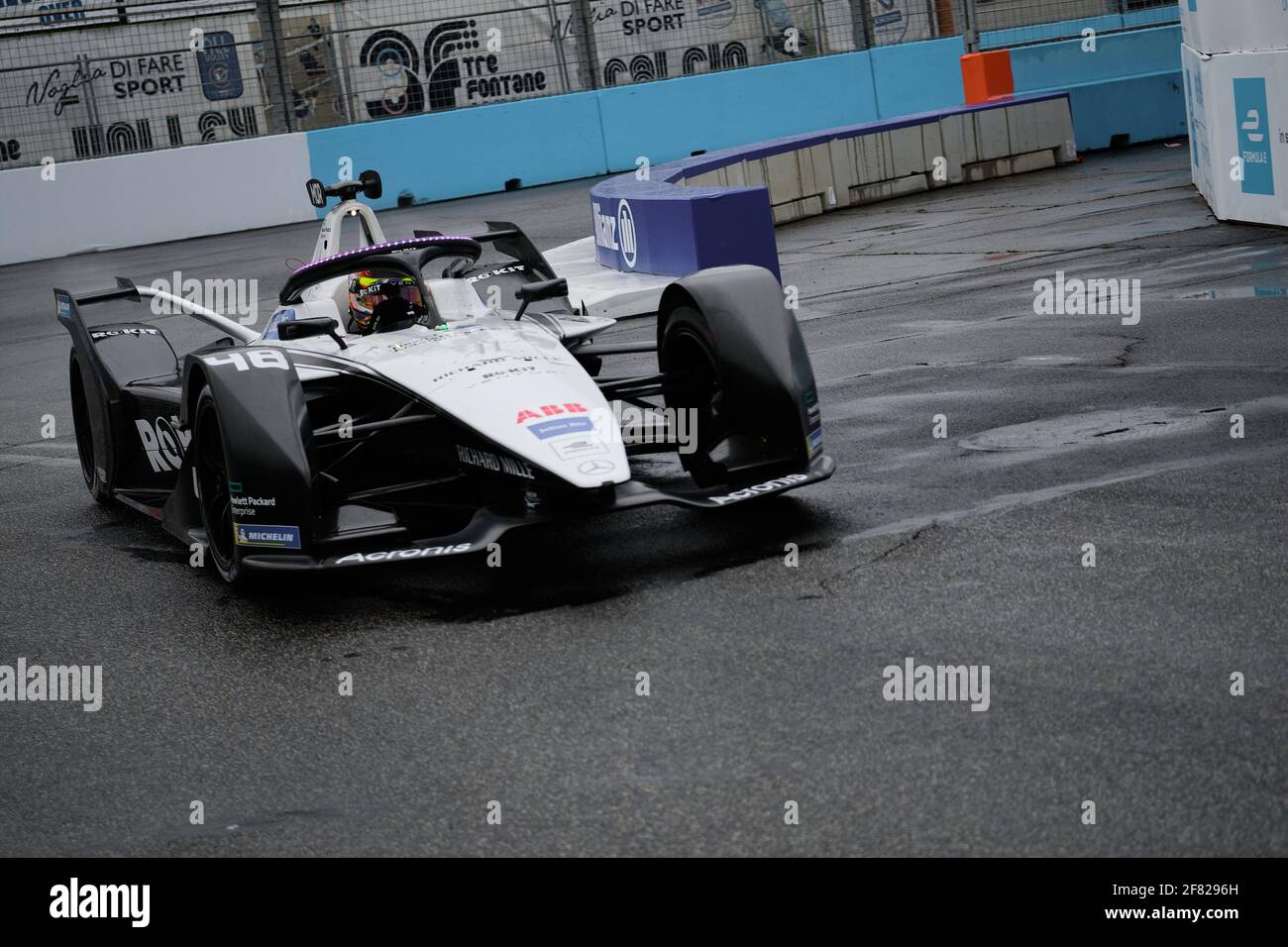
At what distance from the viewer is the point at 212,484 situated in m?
6.54

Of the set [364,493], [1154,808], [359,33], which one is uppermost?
[359,33]

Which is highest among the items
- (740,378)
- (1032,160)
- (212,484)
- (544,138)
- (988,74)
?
(544,138)

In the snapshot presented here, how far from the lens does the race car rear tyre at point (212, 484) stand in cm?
638

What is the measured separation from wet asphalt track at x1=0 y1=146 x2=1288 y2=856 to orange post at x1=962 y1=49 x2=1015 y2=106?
12793mm

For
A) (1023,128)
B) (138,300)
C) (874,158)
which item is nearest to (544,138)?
(874,158)

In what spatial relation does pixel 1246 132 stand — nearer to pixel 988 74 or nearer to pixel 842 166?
pixel 842 166

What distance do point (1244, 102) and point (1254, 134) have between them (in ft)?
0.91

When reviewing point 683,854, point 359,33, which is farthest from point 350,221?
point 683,854

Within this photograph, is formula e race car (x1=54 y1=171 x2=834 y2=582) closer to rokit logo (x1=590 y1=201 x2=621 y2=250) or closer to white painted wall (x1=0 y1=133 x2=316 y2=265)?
rokit logo (x1=590 y1=201 x2=621 y2=250)

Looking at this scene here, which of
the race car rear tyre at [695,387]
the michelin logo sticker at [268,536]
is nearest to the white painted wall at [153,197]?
the race car rear tyre at [695,387]

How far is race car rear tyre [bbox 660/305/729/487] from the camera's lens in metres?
6.60

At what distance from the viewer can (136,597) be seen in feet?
21.4
